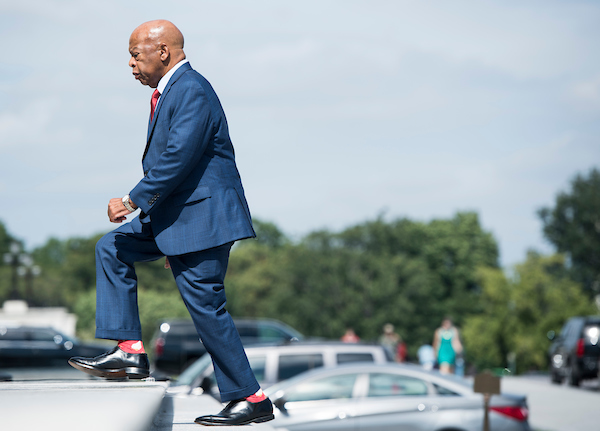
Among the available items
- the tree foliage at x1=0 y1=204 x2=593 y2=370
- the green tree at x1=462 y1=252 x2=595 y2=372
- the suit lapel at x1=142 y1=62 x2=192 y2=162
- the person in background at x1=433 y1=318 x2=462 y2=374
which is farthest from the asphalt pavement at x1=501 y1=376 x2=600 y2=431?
the tree foliage at x1=0 y1=204 x2=593 y2=370

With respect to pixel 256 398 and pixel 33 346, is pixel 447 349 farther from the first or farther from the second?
pixel 256 398

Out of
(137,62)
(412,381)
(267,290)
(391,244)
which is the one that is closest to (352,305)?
(391,244)

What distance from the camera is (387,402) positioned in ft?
32.1

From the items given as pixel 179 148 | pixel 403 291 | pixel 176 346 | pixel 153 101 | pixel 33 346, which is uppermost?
pixel 153 101

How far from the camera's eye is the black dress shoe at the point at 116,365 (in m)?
3.65

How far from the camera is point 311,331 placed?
7162 centimetres

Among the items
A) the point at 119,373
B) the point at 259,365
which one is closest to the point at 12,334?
the point at 259,365

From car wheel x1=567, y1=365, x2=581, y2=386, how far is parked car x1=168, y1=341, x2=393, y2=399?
514 inches

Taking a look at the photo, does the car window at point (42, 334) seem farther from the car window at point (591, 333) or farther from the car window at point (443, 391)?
the car window at point (443, 391)

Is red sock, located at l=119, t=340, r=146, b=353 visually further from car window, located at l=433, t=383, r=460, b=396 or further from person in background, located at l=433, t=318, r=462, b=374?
person in background, located at l=433, t=318, r=462, b=374

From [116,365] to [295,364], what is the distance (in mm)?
8787

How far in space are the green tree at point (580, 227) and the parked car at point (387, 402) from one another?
5580cm

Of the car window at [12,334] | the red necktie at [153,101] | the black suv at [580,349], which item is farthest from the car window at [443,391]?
the car window at [12,334]

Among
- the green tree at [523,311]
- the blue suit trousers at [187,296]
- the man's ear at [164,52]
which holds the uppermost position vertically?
the man's ear at [164,52]
